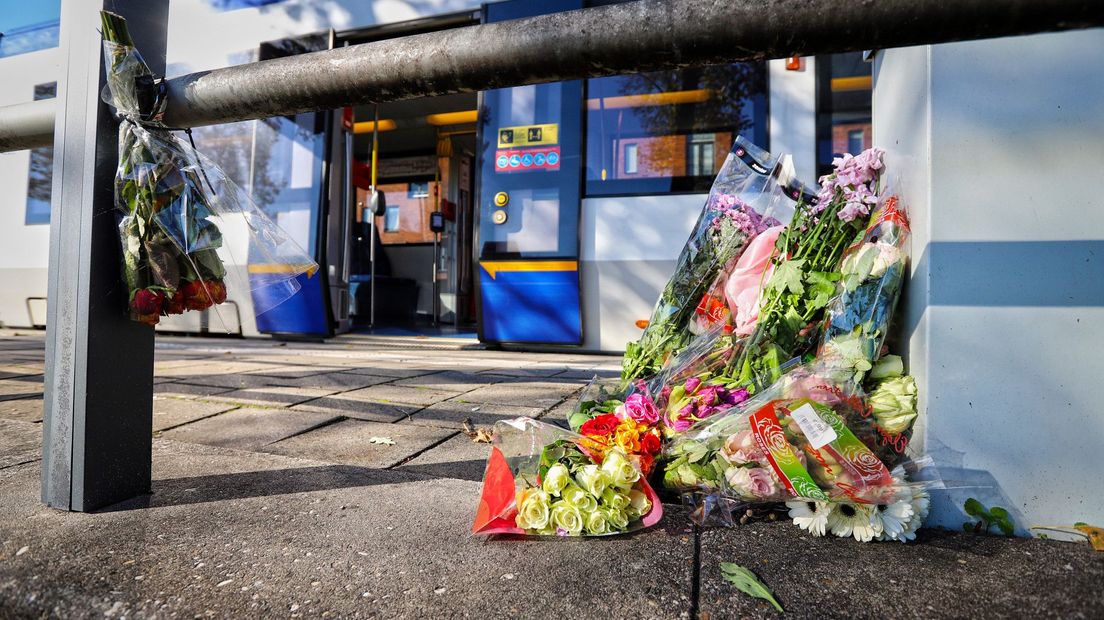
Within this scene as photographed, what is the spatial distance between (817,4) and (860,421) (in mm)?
877

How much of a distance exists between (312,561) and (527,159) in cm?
430

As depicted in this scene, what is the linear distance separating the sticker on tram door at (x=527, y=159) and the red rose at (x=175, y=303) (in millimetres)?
3930

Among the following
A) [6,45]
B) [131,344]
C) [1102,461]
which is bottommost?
[1102,461]

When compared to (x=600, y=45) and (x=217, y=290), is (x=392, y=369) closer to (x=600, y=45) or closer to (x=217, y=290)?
(x=217, y=290)

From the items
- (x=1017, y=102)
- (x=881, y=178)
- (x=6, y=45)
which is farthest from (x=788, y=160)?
(x=6, y=45)

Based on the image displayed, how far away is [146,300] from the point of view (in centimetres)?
120

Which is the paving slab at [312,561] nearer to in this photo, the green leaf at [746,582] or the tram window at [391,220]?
the green leaf at [746,582]

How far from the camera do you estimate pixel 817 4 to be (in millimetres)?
738

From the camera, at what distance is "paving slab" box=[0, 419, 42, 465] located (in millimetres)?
1729

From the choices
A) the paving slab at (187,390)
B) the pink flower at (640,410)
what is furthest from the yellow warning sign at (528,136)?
the pink flower at (640,410)

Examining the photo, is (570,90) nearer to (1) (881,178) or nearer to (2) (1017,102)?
(1) (881,178)

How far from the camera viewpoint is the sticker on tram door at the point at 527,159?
4926mm

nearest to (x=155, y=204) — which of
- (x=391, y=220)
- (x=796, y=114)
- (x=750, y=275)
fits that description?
(x=750, y=275)

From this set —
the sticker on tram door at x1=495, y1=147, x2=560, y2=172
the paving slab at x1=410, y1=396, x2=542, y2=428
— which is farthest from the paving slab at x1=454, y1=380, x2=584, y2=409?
the sticker on tram door at x1=495, y1=147, x2=560, y2=172
